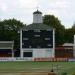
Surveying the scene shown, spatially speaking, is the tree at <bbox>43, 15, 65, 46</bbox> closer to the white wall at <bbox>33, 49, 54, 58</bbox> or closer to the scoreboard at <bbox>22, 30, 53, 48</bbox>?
the scoreboard at <bbox>22, 30, 53, 48</bbox>

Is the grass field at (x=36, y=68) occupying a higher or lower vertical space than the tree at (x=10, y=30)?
lower

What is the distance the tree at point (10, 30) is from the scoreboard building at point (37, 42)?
1463cm

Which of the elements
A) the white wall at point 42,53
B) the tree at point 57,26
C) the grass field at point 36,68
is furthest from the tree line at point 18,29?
the grass field at point 36,68

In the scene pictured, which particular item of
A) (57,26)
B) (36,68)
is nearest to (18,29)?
(57,26)

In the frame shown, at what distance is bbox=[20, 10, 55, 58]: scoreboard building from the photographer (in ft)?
349

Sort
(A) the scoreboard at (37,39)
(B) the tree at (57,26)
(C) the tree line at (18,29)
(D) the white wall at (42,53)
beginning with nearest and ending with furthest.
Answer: (A) the scoreboard at (37,39), (D) the white wall at (42,53), (C) the tree line at (18,29), (B) the tree at (57,26)

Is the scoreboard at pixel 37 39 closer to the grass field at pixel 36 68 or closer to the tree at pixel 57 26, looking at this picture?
the tree at pixel 57 26

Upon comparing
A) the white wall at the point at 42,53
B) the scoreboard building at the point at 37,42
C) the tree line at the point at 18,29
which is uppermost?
the tree line at the point at 18,29

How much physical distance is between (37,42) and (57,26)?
3020 cm

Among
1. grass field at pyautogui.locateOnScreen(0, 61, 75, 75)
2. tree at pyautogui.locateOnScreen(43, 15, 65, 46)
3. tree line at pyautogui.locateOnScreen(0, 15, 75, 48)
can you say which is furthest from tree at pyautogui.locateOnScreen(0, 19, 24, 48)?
grass field at pyautogui.locateOnScreen(0, 61, 75, 75)

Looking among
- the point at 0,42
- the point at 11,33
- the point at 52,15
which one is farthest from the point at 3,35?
the point at 52,15

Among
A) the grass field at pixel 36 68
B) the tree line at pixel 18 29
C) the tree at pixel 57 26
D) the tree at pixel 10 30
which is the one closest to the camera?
the grass field at pixel 36 68

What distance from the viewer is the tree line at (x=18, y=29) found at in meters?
130

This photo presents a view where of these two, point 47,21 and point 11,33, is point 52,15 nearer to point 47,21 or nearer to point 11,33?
point 47,21
